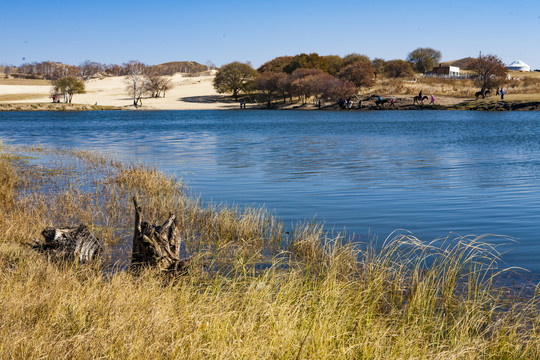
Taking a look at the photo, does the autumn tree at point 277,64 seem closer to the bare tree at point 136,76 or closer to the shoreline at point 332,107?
the shoreline at point 332,107

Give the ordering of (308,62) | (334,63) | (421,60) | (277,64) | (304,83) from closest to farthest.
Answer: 1. (304,83)
2. (308,62)
3. (334,63)
4. (277,64)
5. (421,60)

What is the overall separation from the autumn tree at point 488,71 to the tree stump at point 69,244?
89612 mm

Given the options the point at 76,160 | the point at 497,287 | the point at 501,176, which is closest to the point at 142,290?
the point at 497,287

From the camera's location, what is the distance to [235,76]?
384ft

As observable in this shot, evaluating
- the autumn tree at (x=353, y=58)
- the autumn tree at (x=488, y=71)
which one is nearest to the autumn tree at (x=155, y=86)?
the autumn tree at (x=353, y=58)

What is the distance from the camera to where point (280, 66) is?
128 m

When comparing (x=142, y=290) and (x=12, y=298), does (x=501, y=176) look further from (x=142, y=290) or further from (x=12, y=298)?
(x=12, y=298)

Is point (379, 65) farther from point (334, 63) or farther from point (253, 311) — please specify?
point (253, 311)

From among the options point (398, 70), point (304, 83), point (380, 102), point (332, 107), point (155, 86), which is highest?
point (398, 70)

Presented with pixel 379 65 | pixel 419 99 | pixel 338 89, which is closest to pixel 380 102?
pixel 419 99

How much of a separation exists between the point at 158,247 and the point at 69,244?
1480mm

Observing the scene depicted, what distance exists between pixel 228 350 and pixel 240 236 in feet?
18.4

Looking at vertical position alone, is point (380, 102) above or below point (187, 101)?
below

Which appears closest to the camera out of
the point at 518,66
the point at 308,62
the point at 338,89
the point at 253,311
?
the point at 253,311
